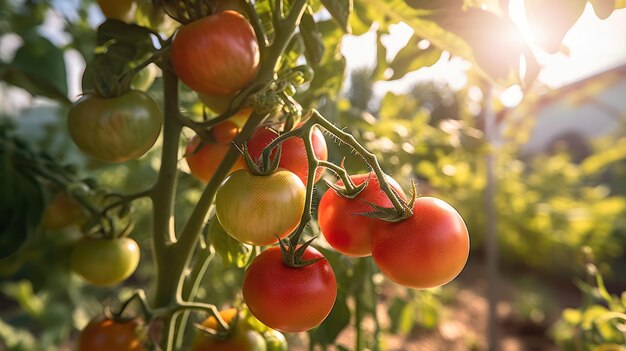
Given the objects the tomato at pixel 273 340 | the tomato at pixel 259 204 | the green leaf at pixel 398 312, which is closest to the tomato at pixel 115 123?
the tomato at pixel 259 204

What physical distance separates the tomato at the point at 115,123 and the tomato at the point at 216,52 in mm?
51

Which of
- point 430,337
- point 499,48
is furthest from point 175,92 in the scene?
point 430,337

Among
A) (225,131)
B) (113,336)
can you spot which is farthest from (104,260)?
(225,131)

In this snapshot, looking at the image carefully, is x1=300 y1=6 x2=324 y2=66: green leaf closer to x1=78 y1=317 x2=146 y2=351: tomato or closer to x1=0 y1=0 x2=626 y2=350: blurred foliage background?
x1=0 y1=0 x2=626 y2=350: blurred foliage background

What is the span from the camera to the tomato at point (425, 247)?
14.3 inches

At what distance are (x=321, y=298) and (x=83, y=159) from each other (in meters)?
1.37

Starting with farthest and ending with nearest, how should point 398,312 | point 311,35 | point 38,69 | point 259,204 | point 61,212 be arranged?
point 398,312 < point 38,69 < point 61,212 < point 311,35 < point 259,204

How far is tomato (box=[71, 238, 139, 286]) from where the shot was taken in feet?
1.79

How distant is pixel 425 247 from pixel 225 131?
0.71ft

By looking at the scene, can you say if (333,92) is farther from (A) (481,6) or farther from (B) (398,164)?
(B) (398,164)

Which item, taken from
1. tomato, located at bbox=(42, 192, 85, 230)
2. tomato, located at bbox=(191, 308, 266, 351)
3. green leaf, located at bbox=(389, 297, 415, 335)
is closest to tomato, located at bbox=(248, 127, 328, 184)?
tomato, located at bbox=(191, 308, 266, 351)

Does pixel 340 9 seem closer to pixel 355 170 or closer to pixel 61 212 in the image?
pixel 355 170

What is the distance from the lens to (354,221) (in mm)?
392

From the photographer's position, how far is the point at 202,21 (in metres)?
0.39
